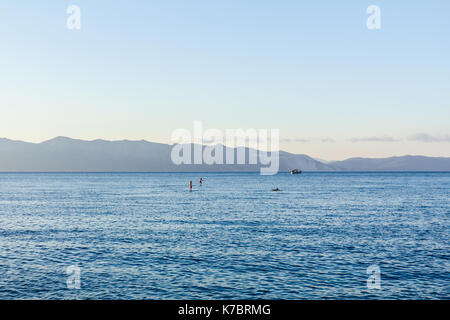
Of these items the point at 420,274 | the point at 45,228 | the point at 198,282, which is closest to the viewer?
the point at 198,282

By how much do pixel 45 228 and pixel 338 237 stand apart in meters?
33.9

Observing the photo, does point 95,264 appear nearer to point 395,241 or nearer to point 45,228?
point 45,228

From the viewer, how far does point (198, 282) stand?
83.3 ft
